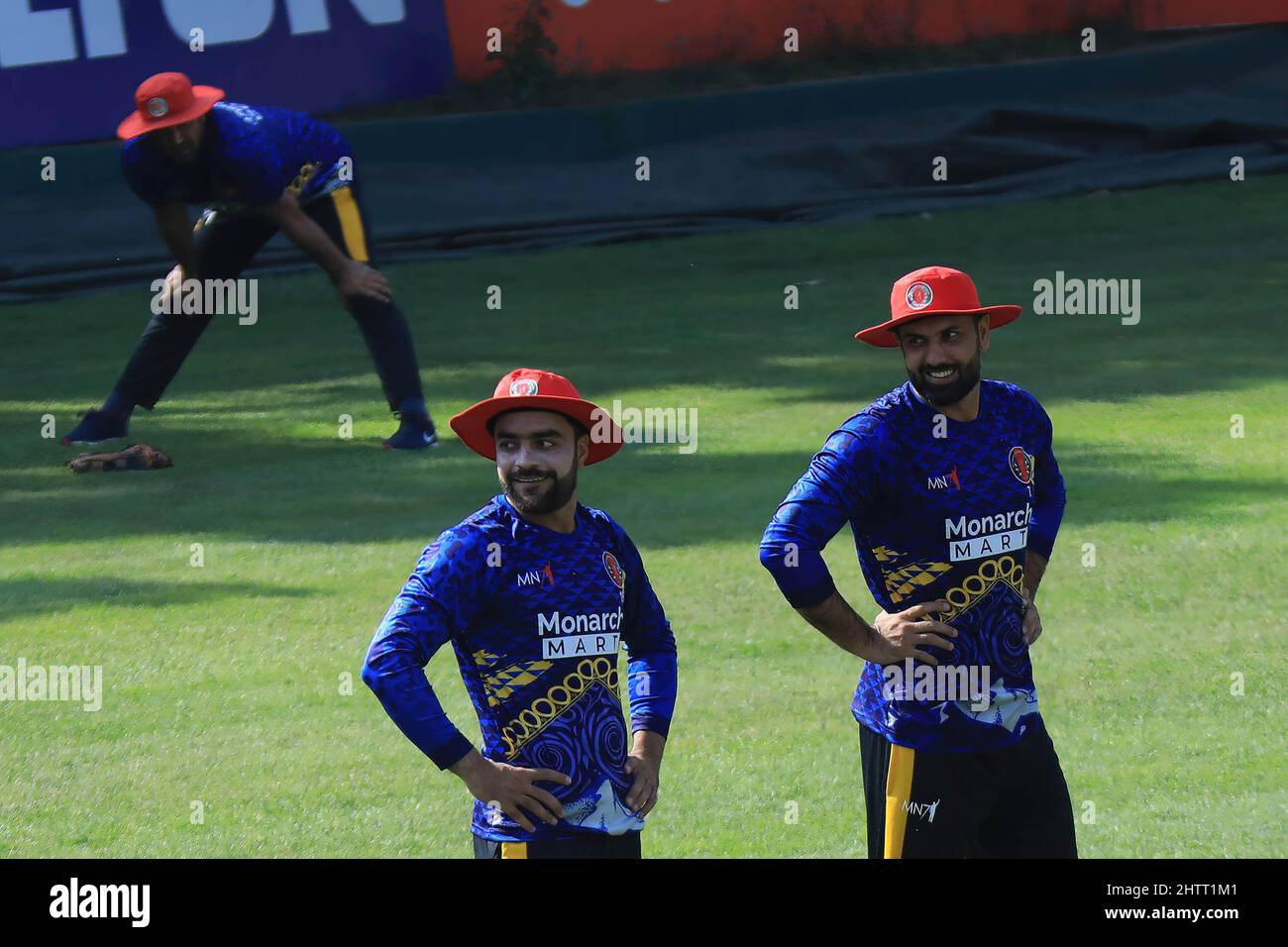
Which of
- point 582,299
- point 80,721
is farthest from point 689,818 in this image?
point 582,299

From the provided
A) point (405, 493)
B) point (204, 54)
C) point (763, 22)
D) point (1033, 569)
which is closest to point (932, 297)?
point (1033, 569)

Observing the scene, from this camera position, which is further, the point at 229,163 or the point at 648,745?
the point at 229,163

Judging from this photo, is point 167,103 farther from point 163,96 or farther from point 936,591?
point 936,591

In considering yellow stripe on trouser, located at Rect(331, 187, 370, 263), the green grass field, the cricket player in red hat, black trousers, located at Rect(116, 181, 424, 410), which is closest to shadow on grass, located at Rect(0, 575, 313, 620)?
the green grass field

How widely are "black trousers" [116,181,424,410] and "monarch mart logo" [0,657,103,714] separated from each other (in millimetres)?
4038

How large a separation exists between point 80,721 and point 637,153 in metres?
13.3

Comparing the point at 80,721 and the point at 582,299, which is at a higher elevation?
the point at 582,299

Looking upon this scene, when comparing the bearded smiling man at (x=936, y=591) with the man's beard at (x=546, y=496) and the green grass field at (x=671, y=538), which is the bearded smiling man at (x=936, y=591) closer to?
the man's beard at (x=546, y=496)

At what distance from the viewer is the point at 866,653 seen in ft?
16.9

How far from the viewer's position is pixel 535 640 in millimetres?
4676

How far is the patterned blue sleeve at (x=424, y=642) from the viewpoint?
446 cm

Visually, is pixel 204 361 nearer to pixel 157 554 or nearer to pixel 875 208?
pixel 157 554

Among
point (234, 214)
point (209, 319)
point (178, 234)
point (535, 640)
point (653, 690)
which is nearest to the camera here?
point (535, 640)

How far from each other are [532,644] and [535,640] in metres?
0.01
